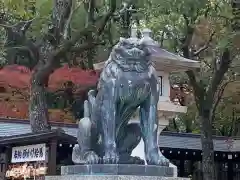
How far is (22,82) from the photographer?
2012 centimetres

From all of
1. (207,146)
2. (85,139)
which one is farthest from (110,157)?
(207,146)

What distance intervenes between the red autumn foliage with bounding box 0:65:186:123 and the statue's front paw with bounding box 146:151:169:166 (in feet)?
39.0

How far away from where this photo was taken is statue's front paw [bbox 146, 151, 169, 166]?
8125 millimetres

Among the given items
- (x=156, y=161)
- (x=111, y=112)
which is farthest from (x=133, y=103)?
(x=156, y=161)

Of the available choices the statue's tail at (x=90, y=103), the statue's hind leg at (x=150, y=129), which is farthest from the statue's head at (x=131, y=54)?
the statue's tail at (x=90, y=103)

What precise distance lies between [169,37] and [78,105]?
536 cm

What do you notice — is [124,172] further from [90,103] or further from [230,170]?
[230,170]

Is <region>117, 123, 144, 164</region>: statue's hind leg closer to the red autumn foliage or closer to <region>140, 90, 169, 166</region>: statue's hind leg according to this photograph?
<region>140, 90, 169, 166</region>: statue's hind leg

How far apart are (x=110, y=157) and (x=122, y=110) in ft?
2.60

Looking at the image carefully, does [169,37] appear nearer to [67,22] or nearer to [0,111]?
[67,22]

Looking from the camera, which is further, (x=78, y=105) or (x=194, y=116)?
(x=194, y=116)

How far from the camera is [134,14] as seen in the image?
65.6 ft

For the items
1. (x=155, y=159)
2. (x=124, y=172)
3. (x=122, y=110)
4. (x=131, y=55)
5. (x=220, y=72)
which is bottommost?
Answer: (x=124, y=172)

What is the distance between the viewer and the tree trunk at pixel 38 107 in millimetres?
15969
